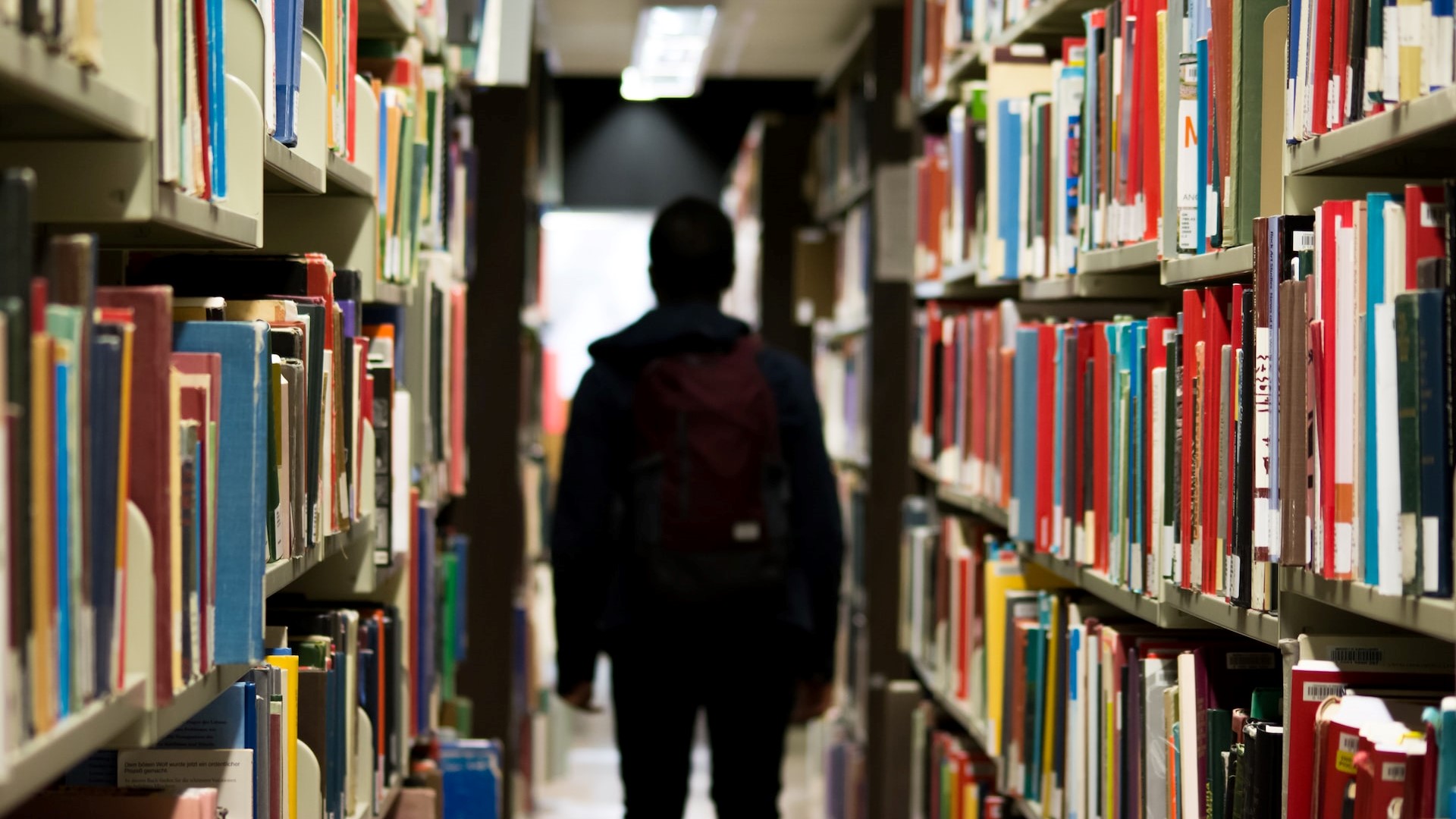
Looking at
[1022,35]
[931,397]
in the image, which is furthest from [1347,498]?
[931,397]

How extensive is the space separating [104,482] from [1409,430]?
95cm

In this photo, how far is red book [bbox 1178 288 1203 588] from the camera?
155 centimetres

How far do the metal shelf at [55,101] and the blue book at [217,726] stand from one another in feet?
1.91


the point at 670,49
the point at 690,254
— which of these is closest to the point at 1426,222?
the point at 690,254

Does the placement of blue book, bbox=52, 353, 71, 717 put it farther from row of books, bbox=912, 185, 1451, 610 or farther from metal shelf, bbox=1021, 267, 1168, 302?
metal shelf, bbox=1021, 267, 1168, 302

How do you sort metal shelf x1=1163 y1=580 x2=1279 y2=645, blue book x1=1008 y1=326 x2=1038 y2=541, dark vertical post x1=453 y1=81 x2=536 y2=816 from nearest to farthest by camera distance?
metal shelf x1=1163 y1=580 x2=1279 y2=645 < blue book x1=1008 y1=326 x2=1038 y2=541 < dark vertical post x1=453 y1=81 x2=536 y2=816

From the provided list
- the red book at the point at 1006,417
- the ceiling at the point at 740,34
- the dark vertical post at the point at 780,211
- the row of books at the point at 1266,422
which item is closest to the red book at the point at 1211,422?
the row of books at the point at 1266,422

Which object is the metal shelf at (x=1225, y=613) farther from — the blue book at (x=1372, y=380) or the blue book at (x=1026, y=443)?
the blue book at (x=1026, y=443)

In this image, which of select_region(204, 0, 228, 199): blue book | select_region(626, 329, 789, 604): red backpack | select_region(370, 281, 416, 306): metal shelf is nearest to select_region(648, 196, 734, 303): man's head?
select_region(626, 329, 789, 604): red backpack

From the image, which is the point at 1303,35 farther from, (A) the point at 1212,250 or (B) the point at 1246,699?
(B) the point at 1246,699

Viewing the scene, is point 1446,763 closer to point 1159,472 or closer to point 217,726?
point 1159,472

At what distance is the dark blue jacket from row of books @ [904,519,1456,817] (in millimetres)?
274

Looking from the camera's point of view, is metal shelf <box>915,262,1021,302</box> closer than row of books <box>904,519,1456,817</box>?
No

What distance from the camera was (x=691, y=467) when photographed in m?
2.49
